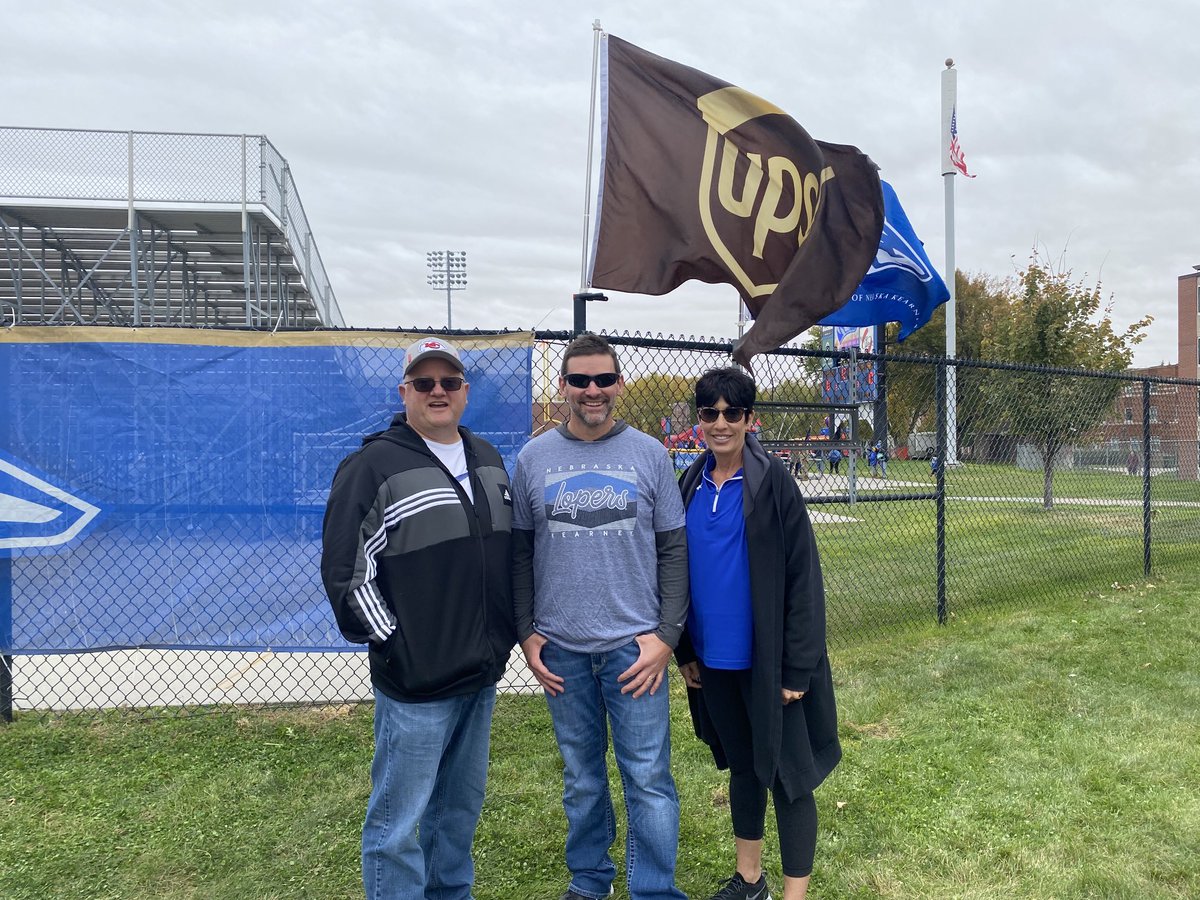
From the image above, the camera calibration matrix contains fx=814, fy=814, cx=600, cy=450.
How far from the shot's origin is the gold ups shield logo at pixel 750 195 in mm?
4020

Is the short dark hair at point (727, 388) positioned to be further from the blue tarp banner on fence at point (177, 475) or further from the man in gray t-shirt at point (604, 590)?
the blue tarp banner on fence at point (177, 475)

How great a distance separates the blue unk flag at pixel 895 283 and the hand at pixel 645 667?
3.41 metres

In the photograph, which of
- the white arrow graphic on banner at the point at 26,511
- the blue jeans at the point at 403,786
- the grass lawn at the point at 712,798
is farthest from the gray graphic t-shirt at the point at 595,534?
the white arrow graphic on banner at the point at 26,511

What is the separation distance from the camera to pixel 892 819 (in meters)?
3.42

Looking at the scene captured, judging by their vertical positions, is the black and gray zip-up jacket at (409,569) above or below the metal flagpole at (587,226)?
below

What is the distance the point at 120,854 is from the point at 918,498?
5.30 m

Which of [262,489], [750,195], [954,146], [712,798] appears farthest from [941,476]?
[954,146]

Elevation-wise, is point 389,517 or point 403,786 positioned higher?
point 389,517

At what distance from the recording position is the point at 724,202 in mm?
4039

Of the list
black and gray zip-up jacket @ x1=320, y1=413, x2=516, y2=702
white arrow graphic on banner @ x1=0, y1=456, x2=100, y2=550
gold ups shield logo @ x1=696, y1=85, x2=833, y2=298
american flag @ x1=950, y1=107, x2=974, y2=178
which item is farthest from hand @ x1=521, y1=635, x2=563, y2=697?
american flag @ x1=950, y1=107, x2=974, y2=178

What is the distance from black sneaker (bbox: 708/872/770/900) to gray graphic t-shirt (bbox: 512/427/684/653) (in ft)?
3.33

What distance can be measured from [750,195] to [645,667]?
256cm

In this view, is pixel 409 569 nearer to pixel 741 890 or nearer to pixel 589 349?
pixel 589 349

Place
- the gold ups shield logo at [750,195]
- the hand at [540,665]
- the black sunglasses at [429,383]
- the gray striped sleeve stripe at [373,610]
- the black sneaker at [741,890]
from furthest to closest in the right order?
the gold ups shield logo at [750,195]
the black sneaker at [741,890]
the hand at [540,665]
the black sunglasses at [429,383]
the gray striped sleeve stripe at [373,610]
